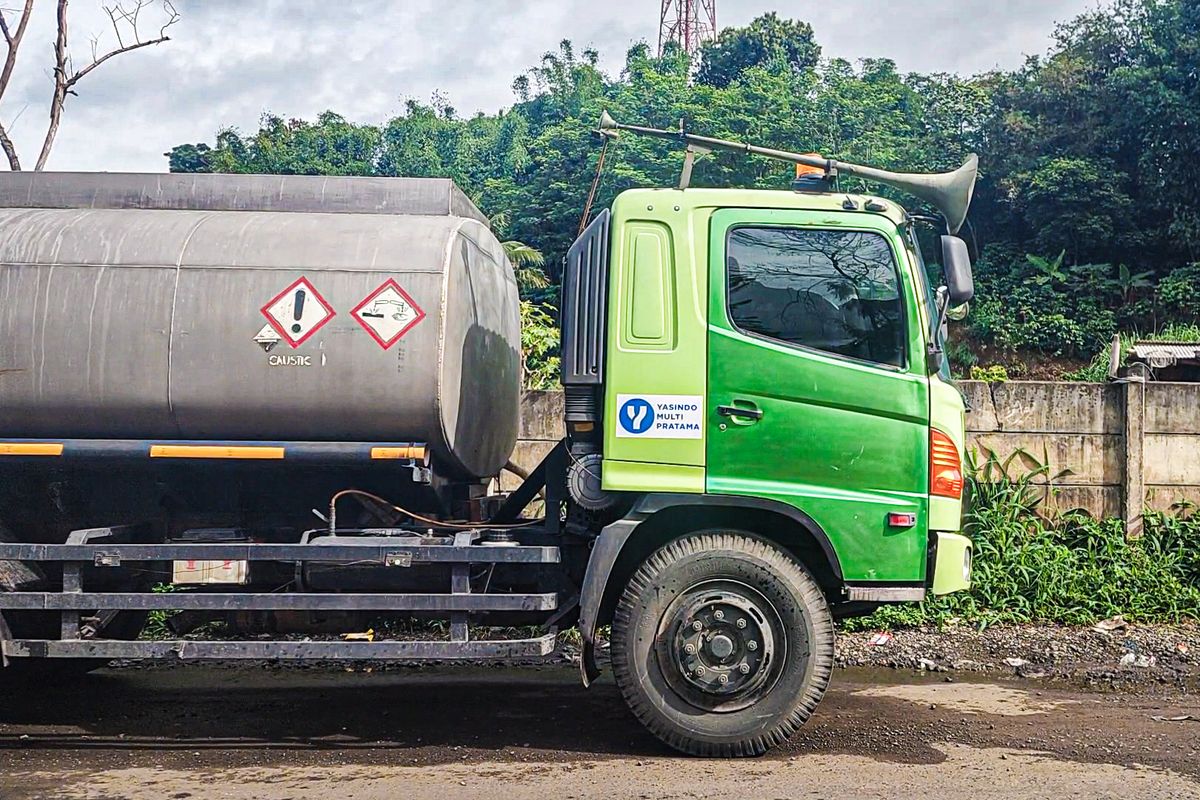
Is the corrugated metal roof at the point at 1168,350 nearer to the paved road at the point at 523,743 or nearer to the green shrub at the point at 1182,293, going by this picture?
the green shrub at the point at 1182,293

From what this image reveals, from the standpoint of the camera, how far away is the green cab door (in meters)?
4.97

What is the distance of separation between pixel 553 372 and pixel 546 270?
1634 centimetres

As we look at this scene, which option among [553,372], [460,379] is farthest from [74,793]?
[553,372]

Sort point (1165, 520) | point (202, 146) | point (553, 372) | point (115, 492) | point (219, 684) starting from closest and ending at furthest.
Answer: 1. point (115, 492)
2. point (219, 684)
3. point (1165, 520)
4. point (553, 372)
5. point (202, 146)

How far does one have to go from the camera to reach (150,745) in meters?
5.18

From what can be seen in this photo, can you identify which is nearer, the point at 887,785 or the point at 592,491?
the point at 887,785

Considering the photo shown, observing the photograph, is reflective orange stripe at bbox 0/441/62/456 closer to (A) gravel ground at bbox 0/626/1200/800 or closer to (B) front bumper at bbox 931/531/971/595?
(A) gravel ground at bbox 0/626/1200/800

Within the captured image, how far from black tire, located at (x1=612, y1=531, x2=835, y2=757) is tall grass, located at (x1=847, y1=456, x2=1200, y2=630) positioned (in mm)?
2804

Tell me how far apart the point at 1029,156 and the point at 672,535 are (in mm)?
22619

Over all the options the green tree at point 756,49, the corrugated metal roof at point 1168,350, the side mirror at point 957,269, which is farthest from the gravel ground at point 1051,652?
the green tree at point 756,49

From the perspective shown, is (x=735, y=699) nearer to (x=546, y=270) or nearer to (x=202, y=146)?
(x=546, y=270)

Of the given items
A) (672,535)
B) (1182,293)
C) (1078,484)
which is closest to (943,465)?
(672,535)

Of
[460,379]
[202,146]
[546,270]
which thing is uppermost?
[202,146]

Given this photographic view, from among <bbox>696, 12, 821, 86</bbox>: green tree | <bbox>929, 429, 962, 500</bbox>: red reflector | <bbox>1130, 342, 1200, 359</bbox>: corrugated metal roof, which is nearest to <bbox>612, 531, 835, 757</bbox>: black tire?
<bbox>929, 429, 962, 500</bbox>: red reflector
